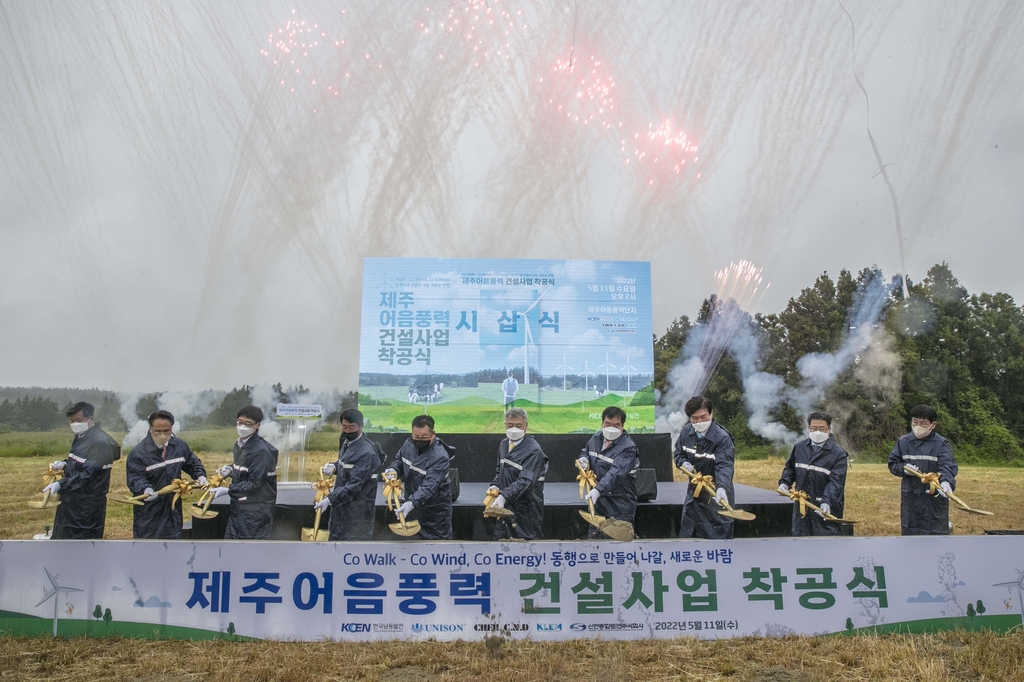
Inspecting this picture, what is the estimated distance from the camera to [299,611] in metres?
4.59

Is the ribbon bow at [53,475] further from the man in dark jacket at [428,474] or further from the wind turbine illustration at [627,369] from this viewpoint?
the wind turbine illustration at [627,369]

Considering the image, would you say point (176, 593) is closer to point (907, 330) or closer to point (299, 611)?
point (299, 611)

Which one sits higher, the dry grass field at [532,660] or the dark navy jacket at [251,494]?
the dark navy jacket at [251,494]

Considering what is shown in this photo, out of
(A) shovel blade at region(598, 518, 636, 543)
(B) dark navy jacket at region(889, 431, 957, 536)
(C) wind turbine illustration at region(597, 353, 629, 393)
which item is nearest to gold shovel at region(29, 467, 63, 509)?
(A) shovel blade at region(598, 518, 636, 543)

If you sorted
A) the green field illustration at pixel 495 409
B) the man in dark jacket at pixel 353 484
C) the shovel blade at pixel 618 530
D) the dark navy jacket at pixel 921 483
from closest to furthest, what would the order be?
the shovel blade at pixel 618 530 < the man in dark jacket at pixel 353 484 < the dark navy jacket at pixel 921 483 < the green field illustration at pixel 495 409

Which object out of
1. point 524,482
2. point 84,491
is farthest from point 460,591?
point 84,491

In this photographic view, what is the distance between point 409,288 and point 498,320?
169cm

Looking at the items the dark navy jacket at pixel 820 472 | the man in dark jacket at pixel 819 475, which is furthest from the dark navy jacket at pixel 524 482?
the dark navy jacket at pixel 820 472

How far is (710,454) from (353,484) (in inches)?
128

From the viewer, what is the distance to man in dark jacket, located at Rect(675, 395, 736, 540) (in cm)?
588

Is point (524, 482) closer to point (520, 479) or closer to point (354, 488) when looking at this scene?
point (520, 479)

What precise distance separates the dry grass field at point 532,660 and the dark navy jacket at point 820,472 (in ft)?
5.45

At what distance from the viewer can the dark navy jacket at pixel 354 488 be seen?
6.01 metres

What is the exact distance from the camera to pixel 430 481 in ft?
19.0
